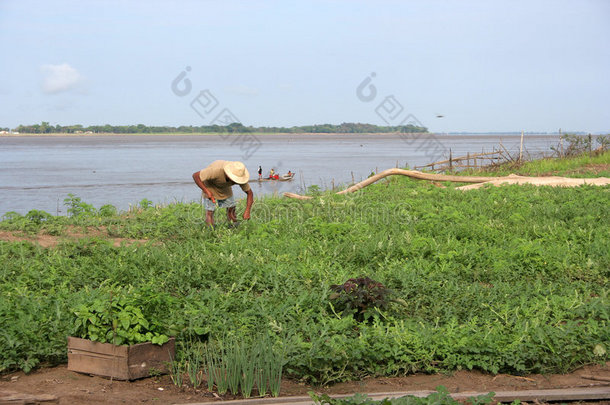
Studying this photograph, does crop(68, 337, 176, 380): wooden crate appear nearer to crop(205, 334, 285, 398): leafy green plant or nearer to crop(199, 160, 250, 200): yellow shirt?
crop(205, 334, 285, 398): leafy green plant

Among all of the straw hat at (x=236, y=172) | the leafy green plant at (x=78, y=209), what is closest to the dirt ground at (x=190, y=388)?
the straw hat at (x=236, y=172)

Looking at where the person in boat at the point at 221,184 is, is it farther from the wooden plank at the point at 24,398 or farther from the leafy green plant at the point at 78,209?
the wooden plank at the point at 24,398

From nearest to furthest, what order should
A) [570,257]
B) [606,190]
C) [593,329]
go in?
[593,329] → [570,257] → [606,190]

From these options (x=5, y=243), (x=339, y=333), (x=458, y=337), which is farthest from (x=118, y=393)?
(x=5, y=243)

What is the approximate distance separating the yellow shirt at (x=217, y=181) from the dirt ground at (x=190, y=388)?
5510 millimetres

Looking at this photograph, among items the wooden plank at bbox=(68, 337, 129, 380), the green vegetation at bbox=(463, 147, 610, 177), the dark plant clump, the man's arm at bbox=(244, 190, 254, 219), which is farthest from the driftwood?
the wooden plank at bbox=(68, 337, 129, 380)

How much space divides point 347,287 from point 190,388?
1839 mm

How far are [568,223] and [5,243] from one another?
8.84 m

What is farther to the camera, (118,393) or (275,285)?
(275,285)

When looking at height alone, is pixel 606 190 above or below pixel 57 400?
above

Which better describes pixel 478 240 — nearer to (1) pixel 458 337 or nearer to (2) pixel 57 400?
(1) pixel 458 337

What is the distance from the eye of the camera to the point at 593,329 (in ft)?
16.6

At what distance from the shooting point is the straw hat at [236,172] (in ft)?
31.9

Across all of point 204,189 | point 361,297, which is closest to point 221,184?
point 204,189
